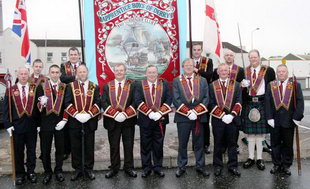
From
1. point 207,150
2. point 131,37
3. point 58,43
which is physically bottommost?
point 207,150

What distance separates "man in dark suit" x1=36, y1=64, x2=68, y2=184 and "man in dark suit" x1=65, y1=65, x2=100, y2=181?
131 mm

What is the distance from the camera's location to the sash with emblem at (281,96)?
4.85 meters

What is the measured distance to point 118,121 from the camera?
4.79 m

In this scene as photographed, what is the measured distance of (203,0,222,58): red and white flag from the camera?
642cm

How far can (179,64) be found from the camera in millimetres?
6547

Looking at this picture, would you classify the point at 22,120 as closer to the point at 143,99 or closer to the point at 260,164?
the point at 143,99

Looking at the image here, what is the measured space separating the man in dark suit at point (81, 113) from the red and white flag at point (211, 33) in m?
2.71

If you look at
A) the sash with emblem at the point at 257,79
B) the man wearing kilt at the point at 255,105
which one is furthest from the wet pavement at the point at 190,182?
the sash with emblem at the point at 257,79

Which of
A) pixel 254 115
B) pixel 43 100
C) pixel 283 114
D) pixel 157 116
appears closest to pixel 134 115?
pixel 157 116

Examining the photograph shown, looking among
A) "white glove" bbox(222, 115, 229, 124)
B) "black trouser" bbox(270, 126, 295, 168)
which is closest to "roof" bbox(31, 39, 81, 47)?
"white glove" bbox(222, 115, 229, 124)

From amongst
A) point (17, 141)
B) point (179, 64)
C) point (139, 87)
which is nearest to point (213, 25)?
point (179, 64)

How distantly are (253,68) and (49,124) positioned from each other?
3483mm

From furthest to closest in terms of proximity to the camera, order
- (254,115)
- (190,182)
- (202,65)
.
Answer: (202,65) → (254,115) → (190,182)

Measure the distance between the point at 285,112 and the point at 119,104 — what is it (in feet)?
8.44
